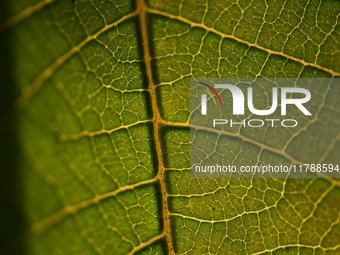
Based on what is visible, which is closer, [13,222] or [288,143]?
[13,222]

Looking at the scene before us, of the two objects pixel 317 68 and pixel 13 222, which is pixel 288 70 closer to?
pixel 317 68

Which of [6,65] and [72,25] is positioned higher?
[72,25]

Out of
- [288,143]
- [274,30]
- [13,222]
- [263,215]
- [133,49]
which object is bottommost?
[13,222]

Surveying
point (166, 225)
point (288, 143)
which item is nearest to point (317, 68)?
point (288, 143)

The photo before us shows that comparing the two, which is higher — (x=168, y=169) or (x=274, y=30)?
(x=274, y=30)

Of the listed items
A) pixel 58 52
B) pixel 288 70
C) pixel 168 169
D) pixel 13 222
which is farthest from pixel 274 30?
pixel 13 222

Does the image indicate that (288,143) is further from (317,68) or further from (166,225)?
(166,225)
